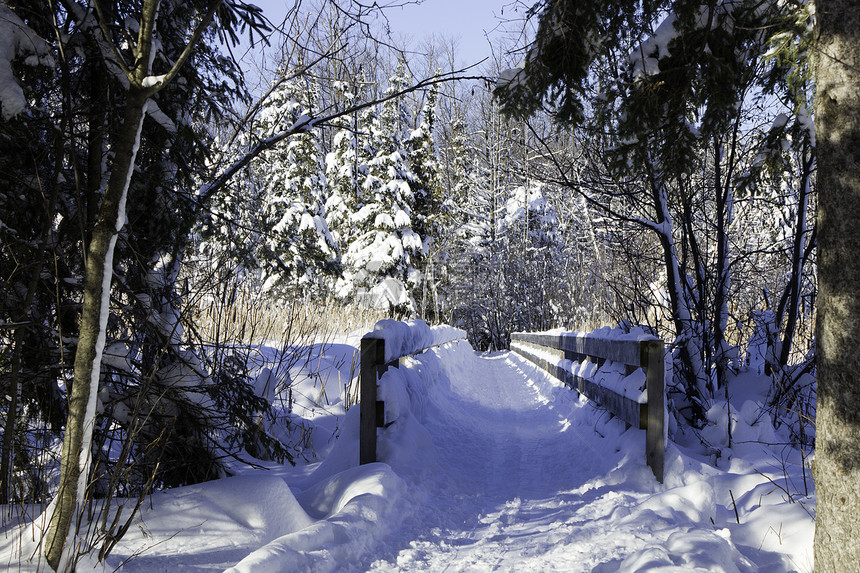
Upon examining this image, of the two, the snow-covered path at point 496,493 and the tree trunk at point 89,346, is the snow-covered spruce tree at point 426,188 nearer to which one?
the snow-covered path at point 496,493

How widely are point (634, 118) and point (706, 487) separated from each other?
10.2 ft

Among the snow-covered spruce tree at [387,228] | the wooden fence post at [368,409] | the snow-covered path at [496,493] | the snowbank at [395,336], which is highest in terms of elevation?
the snow-covered spruce tree at [387,228]

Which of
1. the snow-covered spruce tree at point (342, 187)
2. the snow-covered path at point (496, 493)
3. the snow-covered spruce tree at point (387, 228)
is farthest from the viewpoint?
the snow-covered spruce tree at point (342, 187)

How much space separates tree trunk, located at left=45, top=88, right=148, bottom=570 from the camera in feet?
6.70

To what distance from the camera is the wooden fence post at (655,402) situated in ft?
13.0

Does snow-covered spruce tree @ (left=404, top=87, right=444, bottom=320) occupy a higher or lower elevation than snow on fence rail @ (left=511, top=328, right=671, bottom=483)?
higher

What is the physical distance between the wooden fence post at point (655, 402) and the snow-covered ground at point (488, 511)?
9cm

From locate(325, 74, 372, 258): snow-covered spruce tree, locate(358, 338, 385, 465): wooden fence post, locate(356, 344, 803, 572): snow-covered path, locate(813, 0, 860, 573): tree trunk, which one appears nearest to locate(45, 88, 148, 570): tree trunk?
locate(356, 344, 803, 572): snow-covered path

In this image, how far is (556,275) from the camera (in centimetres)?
3084

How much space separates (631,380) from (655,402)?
57cm

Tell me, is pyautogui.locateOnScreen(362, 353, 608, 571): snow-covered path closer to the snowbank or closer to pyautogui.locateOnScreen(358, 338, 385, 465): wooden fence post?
pyautogui.locateOnScreen(358, 338, 385, 465): wooden fence post

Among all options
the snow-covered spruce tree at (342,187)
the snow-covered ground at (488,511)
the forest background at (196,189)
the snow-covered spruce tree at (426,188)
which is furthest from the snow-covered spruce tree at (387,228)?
the snow-covered ground at (488,511)

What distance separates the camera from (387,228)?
2394cm

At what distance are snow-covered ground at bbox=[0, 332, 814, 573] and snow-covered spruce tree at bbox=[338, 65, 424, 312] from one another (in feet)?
59.3
